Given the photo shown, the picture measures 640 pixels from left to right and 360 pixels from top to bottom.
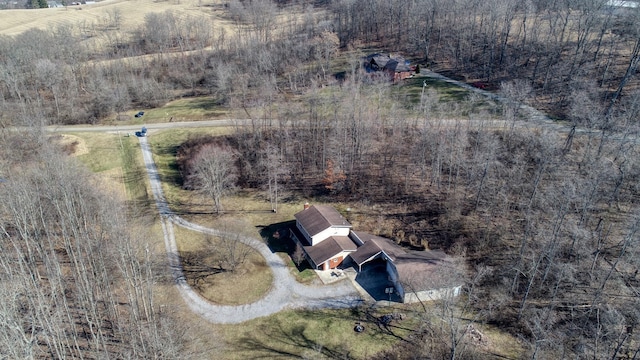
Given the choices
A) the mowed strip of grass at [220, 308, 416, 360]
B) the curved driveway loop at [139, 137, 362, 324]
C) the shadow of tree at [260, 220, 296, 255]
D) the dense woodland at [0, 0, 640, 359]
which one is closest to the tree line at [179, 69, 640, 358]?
the dense woodland at [0, 0, 640, 359]

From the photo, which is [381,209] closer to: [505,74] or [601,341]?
[601,341]

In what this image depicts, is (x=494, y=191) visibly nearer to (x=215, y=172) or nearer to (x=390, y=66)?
(x=215, y=172)

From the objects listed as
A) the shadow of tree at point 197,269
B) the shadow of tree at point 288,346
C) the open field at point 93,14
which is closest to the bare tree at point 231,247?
the shadow of tree at point 197,269

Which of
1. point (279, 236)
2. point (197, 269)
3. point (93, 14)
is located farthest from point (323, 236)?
point (93, 14)

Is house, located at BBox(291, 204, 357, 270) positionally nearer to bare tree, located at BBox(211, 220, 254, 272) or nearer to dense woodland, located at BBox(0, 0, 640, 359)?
dense woodland, located at BBox(0, 0, 640, 359)

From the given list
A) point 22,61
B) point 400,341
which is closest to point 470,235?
point 400,341

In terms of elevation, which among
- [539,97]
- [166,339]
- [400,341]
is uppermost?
[539,97]
